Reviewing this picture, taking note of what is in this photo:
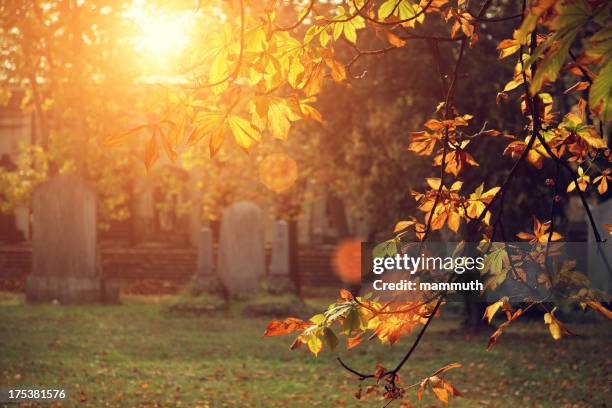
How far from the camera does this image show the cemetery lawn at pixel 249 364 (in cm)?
873

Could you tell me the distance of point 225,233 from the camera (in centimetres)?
1942

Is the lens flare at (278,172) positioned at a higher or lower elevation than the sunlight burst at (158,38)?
lower

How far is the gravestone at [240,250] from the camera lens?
63.3 ft

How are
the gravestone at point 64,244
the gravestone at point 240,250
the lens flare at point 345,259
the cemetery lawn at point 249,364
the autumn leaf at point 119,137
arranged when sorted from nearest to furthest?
the autumn leaf at point 119,137
the cemetery lawn at point 249,364
the gravestone at point 64,244
the gravestone at point 240,250
the lens flare at point 345,259

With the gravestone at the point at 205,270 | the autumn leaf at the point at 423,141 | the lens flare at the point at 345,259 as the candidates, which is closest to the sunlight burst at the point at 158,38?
the gravestone at the point at 205,270

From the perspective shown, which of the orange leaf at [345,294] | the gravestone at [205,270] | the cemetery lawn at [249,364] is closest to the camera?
the orange leaf at [345,294]

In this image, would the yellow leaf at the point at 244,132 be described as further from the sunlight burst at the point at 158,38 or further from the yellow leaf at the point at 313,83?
the sunlight burst at the point at 158,38

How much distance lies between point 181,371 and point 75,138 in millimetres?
10340

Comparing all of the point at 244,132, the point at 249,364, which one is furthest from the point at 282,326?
the point at 249,364

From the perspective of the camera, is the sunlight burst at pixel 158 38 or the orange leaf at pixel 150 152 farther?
the sunlight burst at pixel 158 38

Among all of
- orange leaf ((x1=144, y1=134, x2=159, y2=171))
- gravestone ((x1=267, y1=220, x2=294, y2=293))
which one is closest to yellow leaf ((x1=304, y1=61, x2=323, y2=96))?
orange leaf ((x1=144, y1=134, x2=159, y2=171))

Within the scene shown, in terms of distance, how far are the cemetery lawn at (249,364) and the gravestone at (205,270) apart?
2915mm

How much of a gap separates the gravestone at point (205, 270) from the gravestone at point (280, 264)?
1320 mm

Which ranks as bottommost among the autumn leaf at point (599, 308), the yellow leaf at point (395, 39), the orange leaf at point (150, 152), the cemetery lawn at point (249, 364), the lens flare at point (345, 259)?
the cemetery lawn at point (249, 364)
